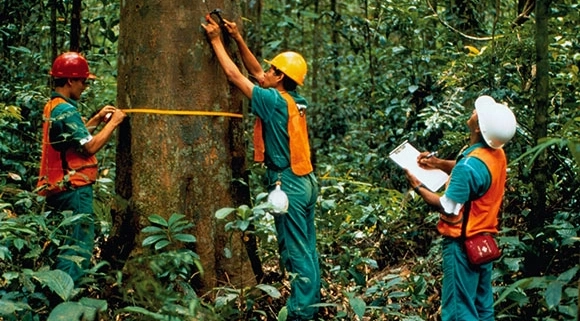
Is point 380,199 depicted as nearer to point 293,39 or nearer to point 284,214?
point 284,214

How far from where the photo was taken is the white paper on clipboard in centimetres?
477

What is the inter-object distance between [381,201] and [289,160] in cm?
179

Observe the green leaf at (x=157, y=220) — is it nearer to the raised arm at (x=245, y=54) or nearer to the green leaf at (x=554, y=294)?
the raised arm at (x=245, y=54)

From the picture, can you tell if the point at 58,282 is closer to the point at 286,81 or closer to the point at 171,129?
the point at 171,129

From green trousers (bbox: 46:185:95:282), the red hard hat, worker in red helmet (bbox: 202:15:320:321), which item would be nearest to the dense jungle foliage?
green trousers (bbox: 46:185:95:282)

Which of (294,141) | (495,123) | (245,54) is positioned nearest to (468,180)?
(495,123)

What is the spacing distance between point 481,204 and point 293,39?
30.9 feet

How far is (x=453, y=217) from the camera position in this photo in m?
4.32

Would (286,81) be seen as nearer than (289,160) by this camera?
No

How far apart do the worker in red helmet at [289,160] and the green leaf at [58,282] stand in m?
1.53

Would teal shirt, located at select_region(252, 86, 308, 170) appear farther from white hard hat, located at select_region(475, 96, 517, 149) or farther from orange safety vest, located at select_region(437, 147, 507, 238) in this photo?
white hard hat, located at select_region(475, 96, 517, 149)

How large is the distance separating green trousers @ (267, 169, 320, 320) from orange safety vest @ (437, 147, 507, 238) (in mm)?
999

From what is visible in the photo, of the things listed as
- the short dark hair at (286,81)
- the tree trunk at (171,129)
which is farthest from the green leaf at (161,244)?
the short dark hair at (286,81)

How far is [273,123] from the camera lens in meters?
4.84
